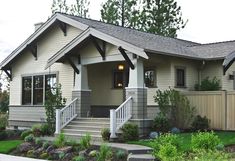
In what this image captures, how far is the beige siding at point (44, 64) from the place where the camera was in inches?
848

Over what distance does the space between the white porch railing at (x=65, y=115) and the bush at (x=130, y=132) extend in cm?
357

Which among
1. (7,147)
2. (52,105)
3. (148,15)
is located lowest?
(7,147)

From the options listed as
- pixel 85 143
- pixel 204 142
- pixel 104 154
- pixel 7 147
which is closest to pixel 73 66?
pixel 7 147

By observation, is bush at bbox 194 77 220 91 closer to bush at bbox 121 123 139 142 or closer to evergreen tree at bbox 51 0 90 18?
bush at bbox 121 123 139 142

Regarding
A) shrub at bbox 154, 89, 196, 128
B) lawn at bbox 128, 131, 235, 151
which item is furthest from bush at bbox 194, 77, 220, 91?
lawn at bbox 128, 131, 235, 151

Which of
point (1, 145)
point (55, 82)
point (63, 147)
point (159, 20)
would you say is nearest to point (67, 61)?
point (55, 82)

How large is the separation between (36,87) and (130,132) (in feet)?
28.1

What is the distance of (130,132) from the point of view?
1602 cm

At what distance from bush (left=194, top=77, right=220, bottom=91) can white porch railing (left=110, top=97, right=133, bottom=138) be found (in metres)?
4.50

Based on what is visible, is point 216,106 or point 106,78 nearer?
point 216,106

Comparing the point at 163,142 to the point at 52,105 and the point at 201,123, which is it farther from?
the point at 52,105

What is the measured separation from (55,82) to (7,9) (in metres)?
5.30

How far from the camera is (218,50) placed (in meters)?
21.5

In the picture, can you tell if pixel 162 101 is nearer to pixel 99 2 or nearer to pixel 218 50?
pixel 218 50
